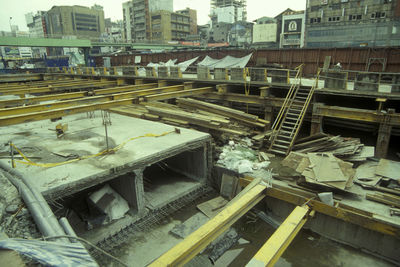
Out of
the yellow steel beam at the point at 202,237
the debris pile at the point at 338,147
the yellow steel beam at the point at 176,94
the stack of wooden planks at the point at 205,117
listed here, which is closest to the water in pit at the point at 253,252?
the yellow steel beam at the point at 202,237

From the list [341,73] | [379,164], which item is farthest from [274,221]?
[341,73]

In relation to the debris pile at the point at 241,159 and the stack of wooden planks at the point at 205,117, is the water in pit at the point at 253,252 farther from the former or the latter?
the stack of wooden planks at the point at 205,117

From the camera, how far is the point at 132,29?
90438mm

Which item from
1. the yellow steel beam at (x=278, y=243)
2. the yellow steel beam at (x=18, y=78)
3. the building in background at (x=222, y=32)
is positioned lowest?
the yellow steel beam at (x=278, y=243)

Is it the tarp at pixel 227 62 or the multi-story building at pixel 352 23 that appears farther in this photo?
the multi-story building at pixel 352 23

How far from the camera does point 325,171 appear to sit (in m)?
7.75

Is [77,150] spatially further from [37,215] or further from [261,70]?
[261,70]

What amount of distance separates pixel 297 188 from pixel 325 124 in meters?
7.35

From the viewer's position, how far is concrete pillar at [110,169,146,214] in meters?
7.44

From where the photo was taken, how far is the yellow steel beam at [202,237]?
15.1ft

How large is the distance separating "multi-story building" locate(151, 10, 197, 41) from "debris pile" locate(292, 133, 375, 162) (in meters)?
78.6

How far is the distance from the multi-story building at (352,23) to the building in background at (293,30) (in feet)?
33.6

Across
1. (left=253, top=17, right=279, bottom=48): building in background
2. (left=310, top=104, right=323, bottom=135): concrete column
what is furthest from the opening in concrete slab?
(left=253, top=17, right=279, bottom=48): building in background

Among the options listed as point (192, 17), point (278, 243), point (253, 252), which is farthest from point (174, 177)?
point (192, 17)
